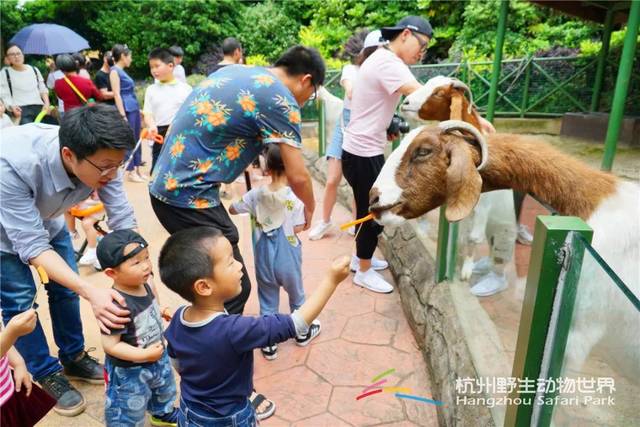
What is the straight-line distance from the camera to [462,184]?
1.95 m

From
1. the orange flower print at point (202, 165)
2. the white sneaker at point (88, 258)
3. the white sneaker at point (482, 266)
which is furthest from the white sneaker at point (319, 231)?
the orange flower print at point (202, 165)

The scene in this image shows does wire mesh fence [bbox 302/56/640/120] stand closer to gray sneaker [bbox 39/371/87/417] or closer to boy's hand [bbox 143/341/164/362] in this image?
gray sneaker [bbox 39/371/87/417]

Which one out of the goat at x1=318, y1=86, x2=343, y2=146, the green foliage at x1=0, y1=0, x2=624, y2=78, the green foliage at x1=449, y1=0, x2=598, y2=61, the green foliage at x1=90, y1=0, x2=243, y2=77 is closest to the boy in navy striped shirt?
the goat at x1=318, y1=86, x2=343, y2=146

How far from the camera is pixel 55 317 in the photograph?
2838mm

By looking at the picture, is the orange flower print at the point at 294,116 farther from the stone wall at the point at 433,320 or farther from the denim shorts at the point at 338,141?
the denim shorts at the point at 338,141

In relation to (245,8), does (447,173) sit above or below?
below

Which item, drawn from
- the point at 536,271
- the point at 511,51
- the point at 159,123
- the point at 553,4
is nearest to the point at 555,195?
the point at 536,271

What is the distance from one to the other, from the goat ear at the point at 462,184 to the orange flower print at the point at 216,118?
1.08 metres

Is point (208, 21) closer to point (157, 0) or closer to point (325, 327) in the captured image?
point (157, 0)

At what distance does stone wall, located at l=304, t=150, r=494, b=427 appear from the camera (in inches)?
95.8

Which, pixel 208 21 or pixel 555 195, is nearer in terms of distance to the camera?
pixel 555 195

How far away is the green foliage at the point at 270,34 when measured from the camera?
688 inches

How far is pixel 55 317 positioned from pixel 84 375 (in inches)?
16.7

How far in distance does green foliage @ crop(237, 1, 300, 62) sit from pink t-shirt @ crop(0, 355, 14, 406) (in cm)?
1660
